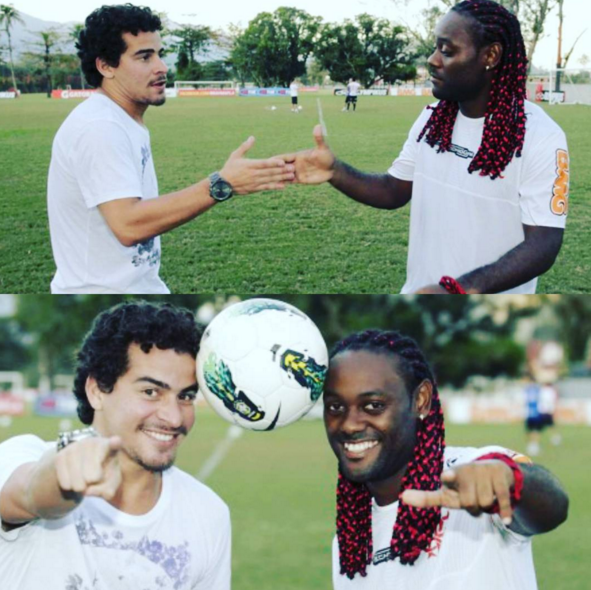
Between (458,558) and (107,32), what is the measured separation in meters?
2.39

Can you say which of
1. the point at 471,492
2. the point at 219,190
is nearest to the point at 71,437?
the point at 471,492

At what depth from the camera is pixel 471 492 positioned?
199 centimetres

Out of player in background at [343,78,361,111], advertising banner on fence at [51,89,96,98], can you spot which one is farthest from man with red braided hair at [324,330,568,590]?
advertising banner on fence at [51,89,96,98]

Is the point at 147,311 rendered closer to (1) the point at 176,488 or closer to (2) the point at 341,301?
(1) the point at 176,488

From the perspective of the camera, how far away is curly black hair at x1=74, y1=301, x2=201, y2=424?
276cm

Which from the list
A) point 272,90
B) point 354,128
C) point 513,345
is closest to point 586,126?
point 354,128

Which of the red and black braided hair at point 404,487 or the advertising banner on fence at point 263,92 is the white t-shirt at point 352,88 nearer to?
the advertising banner on fence at point 263,92

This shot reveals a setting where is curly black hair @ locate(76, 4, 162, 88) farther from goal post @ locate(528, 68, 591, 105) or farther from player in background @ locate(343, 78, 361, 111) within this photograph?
goal post @ locate(528, 68, 591, 105)

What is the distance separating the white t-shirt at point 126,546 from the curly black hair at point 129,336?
0.95ft

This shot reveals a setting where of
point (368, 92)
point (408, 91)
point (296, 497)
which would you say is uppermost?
point (368, 92)

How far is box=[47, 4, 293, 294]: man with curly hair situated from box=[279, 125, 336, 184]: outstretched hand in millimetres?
109

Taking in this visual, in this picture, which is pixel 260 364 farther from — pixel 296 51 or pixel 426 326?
pixel 296 51

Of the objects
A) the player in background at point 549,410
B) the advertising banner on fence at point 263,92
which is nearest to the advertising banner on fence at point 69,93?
the advertising banner on fence at point 263,92

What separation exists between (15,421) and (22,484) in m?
15.3
